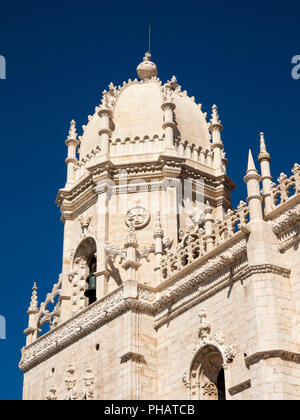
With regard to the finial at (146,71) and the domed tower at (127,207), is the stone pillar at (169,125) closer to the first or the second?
the domed tower at (127,207)

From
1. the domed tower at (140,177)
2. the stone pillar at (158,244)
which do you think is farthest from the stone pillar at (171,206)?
the stone pillar at (158,244)

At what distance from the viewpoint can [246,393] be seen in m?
22.4

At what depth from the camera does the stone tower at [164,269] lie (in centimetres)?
2289

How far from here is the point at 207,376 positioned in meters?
25.3

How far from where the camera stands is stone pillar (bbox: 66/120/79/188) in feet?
114

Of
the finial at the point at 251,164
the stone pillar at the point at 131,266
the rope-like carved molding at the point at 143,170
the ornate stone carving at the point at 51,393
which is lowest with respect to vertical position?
the ornate stone carving at the point at 51,393

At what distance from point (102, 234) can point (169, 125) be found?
5338 millimetres

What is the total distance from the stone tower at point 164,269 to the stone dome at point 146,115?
0.22 ft

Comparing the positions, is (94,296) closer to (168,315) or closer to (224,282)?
(168,315)

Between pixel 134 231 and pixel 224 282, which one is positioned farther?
pixel 134 231

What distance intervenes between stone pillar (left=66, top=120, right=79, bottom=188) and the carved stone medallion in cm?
416

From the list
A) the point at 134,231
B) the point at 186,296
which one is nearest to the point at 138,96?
the point at 134,231

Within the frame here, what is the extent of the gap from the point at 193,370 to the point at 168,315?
2.47 meters
